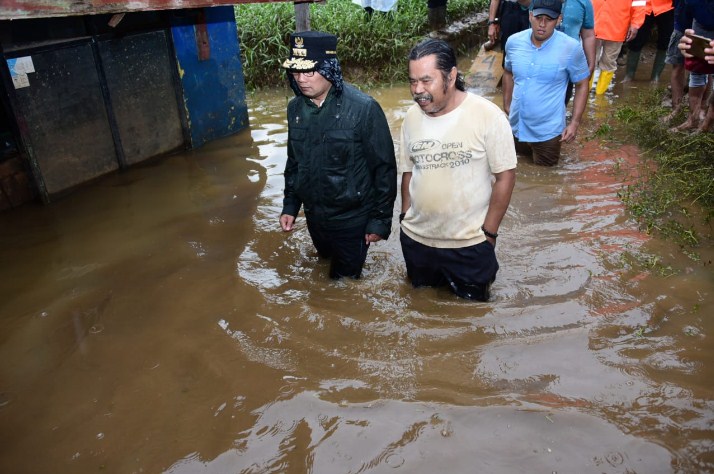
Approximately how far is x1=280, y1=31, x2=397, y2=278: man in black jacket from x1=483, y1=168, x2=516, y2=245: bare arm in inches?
24.9

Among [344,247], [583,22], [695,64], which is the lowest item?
[344,247]

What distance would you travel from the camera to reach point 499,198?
9.89ft

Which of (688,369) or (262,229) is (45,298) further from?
(688,369)

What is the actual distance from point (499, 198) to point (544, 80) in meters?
2.57

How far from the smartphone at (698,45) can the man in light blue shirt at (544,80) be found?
823mm

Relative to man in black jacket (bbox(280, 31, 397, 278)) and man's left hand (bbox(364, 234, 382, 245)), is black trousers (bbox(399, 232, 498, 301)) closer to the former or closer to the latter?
man's left hand (bbox(364, 234, 382, 245))

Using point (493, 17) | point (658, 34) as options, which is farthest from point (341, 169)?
point (658, 34)

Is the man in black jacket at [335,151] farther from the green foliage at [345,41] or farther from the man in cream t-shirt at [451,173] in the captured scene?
the green foliage at [345,41]

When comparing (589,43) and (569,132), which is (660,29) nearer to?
(589,43)

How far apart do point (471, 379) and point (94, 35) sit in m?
4.97

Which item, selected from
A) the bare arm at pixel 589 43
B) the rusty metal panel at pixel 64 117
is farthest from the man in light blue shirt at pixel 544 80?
the rusty metal panel at pixel 64 117

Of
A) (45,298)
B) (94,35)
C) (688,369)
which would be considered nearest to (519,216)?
(688,369)

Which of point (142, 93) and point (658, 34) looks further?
point (658, 34)

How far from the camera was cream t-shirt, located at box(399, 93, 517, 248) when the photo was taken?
2.89m
